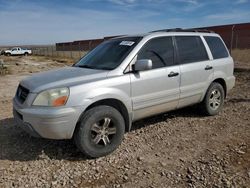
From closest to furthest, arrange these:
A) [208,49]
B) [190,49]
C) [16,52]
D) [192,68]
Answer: [192,68], [190,49], [208,49], [16,52]

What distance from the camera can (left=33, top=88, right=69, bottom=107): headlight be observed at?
3881 mm

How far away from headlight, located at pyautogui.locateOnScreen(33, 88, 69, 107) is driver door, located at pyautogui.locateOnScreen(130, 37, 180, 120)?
→ 1102 mm

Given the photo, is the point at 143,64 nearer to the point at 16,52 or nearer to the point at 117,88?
the point at 117,88

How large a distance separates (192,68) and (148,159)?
6.75 ft

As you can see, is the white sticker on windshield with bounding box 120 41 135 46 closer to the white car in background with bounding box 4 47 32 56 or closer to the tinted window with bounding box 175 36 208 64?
the tinted window with bounding box 175 36 208 64

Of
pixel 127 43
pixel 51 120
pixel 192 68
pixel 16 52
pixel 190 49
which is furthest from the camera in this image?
pixel 16 52

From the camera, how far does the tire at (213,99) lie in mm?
5969

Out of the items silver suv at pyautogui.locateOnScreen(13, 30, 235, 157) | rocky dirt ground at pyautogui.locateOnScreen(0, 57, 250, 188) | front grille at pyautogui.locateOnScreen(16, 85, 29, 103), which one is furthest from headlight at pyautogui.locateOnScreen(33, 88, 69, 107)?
rocky dirt ground at pyautogui.locateOnScreen(0, 57, 250, 188)

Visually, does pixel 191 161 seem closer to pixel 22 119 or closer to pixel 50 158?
pixel 50 158

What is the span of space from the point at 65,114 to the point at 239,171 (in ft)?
7.70

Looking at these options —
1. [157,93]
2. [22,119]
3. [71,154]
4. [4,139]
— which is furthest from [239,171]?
[4,139]

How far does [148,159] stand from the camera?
422 cm

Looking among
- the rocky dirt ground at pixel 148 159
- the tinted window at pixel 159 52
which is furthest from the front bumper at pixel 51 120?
the tinted window at pixel 159 52

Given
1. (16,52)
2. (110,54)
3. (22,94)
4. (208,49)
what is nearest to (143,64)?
(110,54)
